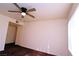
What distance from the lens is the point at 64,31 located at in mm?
3516

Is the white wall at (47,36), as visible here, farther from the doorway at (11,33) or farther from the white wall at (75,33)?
the white wall at (75,33)

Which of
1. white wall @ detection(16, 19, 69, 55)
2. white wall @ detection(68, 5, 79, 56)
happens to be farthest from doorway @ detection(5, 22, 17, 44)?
white wall @ detection(68, 5, 79, 56)

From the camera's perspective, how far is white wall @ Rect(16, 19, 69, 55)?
3445mm

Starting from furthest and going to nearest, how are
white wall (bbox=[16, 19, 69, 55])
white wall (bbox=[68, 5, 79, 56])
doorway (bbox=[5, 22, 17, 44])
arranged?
1. doorway (bbox=[5, 22, 17, 44])
2. white wall (bbox=[16, 19, 69, 55])
3. white wall (bbox=[68, 5, 79, 56])

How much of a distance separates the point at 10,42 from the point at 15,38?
18.8 inches

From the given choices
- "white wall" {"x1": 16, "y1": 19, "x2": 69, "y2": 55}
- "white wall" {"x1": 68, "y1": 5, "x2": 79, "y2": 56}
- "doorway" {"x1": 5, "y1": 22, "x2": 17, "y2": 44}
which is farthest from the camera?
"doorway" {"x1": 5, "y1": 22, "x2": 17, "y2": 44}

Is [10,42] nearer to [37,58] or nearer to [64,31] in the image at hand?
[64,31]

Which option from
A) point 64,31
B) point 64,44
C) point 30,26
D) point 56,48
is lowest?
point 56,48

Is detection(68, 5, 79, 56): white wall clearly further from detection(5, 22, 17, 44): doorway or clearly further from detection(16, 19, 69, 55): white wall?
detection(5, 22, 17, 44): doorway

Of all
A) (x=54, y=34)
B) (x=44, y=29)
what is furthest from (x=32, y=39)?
(x=54, y=34)

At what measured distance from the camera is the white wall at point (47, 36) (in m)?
3.45

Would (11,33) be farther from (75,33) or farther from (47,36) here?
(75,33)

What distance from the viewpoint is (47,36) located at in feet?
12.8

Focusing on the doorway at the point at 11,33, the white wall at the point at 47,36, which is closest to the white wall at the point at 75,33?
the white wall at the point at 47,36
